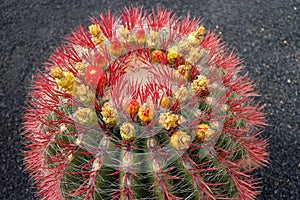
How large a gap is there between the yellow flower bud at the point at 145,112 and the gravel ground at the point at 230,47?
3.66ft

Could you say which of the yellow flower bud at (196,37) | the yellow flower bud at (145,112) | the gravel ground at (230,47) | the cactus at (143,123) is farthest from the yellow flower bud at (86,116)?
the gravel ground at (230,47)

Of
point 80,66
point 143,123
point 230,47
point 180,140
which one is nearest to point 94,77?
point 80,66

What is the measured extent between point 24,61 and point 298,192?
1.76m

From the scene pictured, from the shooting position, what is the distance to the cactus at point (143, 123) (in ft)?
3.16

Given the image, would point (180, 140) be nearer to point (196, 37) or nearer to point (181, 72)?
point (181, 72)

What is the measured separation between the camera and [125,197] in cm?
96

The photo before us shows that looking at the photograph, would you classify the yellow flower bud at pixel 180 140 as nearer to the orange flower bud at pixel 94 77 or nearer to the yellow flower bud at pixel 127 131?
the yellow flower bud at pixel 127 131

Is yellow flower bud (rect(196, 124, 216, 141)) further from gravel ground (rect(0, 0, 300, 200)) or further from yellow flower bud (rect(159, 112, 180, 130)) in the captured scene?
gravel ground (rect(0, 0, 300, 200))

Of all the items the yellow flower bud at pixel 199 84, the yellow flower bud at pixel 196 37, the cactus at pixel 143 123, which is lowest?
the cactus at pixel 143 123

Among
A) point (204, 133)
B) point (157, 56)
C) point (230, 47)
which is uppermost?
point (157, 56)

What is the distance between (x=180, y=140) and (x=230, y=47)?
4.95 feet

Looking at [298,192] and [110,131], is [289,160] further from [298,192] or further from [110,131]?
[110,131]

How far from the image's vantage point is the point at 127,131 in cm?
93

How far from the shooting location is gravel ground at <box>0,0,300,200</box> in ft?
6.35
